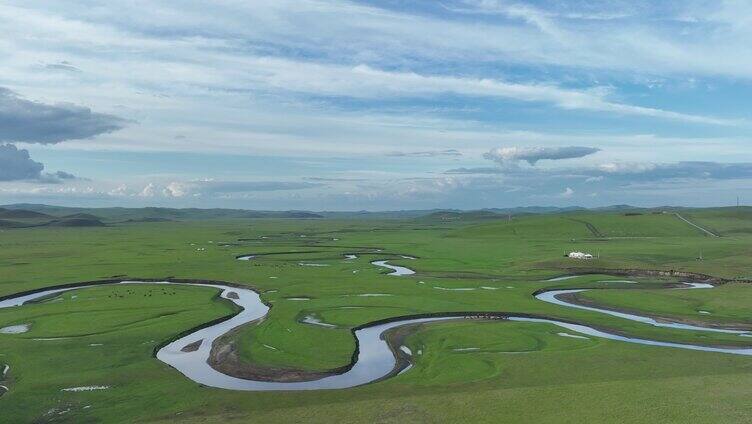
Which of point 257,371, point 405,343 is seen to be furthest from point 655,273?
point 257,371

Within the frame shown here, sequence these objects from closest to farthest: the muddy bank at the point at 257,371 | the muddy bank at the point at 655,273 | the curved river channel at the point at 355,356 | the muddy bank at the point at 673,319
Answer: the curved river channel at the point at 355,356 → the muddy bank at the point at 257,371 → the muddy bank at the point at 673,319 → the muddy bank at the point at 655,273

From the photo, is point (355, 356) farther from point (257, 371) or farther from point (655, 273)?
point (655, 273)

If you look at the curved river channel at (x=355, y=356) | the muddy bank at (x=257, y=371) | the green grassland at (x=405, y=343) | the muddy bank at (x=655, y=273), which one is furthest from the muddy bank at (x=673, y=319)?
the muddy bank at (x=257, y=371)

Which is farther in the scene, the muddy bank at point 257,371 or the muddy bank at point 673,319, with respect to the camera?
the muddy bank at point 673,319

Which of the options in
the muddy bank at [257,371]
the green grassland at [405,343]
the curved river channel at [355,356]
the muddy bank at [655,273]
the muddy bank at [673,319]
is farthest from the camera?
the muddy bank at [655,273]

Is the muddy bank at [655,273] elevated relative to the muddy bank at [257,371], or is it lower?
lower

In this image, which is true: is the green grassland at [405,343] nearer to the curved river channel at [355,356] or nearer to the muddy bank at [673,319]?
the muddy bank at [673,319]

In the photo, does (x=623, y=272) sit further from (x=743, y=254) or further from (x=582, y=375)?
(x=582, y=375)

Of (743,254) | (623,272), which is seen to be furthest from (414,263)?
(743,254)
